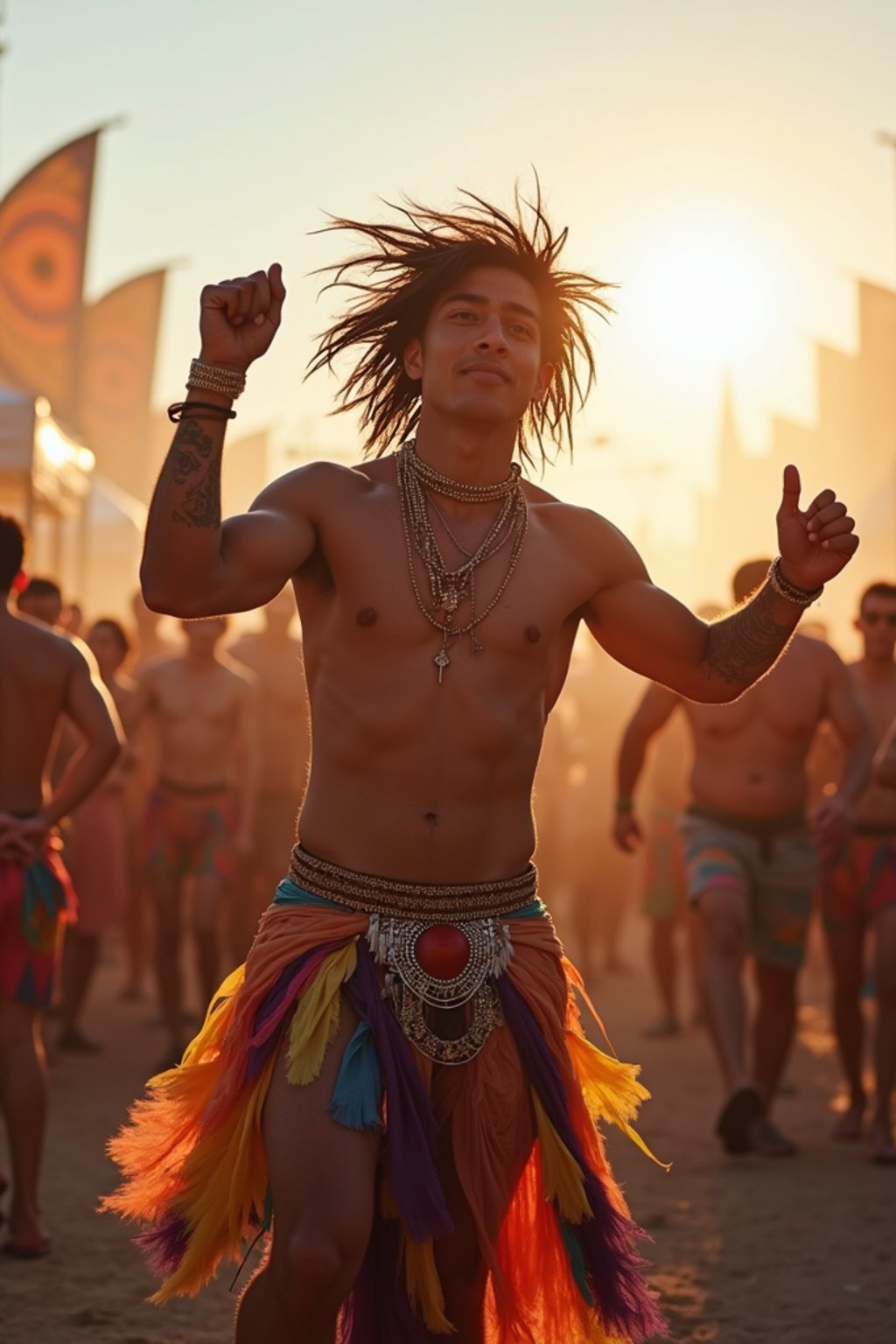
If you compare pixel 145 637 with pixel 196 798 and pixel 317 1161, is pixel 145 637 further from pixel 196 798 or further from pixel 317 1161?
pixel 317 1161

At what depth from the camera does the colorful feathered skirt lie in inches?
151

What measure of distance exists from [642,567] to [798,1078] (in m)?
6.12

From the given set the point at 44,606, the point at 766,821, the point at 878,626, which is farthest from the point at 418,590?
the point at 44,606

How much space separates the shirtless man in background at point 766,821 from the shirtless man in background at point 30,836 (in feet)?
8.38

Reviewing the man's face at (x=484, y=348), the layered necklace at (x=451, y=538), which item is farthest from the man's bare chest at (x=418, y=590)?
the man's face at (x=484, y=348)

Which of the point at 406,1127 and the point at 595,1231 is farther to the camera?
the point at 595,1231

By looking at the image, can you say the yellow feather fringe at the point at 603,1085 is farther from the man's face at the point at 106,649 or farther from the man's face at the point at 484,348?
the man's face at the point at 106,649

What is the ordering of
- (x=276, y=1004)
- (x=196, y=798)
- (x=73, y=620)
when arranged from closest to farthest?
(x=276, y=1004) < (x=196, y=798) < (x=73, y=620)

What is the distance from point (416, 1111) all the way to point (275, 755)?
7.62 metres

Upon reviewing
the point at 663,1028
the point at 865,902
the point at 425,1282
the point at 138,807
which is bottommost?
the point at 425,1282

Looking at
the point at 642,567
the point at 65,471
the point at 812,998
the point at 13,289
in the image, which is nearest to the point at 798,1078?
the point at 812,998

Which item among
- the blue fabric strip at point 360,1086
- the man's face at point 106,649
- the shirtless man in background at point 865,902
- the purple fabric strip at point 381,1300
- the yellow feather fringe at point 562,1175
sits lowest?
the purple fabric strip at point 381,1300

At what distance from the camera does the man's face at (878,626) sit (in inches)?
340

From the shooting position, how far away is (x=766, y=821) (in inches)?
312
